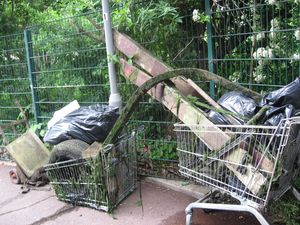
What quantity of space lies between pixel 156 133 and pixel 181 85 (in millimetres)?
1197

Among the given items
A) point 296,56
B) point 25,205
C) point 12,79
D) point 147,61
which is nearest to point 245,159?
point 296,56

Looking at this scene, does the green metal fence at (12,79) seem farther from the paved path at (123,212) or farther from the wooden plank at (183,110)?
the wooden plank at (183,110)

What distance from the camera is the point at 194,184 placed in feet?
14.5

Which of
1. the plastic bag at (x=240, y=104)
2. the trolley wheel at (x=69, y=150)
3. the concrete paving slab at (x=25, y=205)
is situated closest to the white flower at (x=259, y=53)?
the plastic bag at (x=240, y=104)

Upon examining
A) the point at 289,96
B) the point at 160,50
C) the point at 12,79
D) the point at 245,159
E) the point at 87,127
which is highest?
the point at 160,50

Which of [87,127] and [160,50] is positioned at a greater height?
[160,50]

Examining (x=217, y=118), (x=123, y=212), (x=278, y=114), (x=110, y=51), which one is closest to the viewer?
(x=278, y=114)

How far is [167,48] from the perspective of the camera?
15.4ft

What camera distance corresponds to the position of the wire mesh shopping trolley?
2.69 meters

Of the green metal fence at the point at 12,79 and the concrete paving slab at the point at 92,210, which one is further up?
the green metal fence at the point at 12,79

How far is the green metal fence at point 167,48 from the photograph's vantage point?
3.89 meters

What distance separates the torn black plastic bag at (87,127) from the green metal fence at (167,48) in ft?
2.52

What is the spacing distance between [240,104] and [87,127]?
182cm

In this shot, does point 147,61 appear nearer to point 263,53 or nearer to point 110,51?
point 110,51
